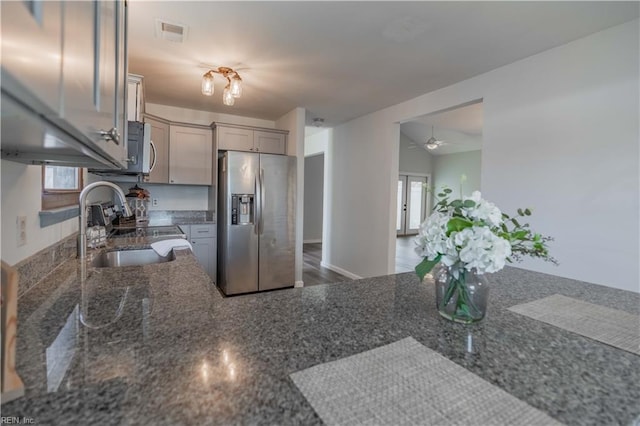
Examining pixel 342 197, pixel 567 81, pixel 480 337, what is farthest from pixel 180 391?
pixel 342 197

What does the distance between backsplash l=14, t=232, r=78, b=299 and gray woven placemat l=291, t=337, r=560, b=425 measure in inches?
42.9

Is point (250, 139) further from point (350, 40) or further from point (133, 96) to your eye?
point (350, 40)

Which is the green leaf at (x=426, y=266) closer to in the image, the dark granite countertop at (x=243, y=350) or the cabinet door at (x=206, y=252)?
the dark granite countertop at (x=243, y=350)

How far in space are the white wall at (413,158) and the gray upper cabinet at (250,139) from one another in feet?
17.3

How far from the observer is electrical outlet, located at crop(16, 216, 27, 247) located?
1.04 m

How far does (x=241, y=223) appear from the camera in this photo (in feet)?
11.6

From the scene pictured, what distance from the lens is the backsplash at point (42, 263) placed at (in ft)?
3.38

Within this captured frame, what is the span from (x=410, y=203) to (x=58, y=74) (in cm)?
931

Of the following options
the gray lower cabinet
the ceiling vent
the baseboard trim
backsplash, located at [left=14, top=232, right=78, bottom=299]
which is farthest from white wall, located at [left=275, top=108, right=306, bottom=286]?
backsplash, located at [left=14, top=232, right=78, bottom=299]

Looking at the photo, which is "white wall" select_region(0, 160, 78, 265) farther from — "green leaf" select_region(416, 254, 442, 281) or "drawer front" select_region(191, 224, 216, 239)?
"drawer front" select_region(191, 224, 216, 239)

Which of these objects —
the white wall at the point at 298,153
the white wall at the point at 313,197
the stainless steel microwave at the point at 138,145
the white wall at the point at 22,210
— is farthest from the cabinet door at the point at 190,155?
the white wall at the point at 313,197

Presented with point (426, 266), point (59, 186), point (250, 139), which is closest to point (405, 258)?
point (250, 139)

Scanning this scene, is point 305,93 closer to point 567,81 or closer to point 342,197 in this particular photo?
point 342,197

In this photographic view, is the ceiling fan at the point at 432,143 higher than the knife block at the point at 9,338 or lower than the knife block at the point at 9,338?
higher
